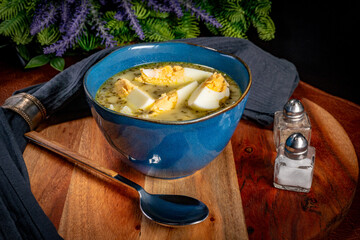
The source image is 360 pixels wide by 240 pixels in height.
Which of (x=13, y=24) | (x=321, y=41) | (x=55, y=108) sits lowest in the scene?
(x=321, y=41)

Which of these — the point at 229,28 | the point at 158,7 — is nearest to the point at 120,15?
the point at 158,7

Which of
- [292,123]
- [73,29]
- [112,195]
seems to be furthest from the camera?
[73,29]

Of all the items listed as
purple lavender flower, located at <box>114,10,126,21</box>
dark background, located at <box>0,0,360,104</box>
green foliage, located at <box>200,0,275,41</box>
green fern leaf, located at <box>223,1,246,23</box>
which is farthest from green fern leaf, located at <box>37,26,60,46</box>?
dark background, located at <box>0,0,360,104</box>

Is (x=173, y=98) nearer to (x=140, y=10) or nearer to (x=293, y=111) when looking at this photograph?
(x=293, y=111)

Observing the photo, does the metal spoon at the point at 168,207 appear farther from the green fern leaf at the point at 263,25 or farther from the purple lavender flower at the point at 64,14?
the green fern leaf at the point at 263,25

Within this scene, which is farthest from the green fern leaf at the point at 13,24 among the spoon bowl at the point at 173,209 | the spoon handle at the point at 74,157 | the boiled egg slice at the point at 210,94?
the spoon bowl at the point at 173,209
